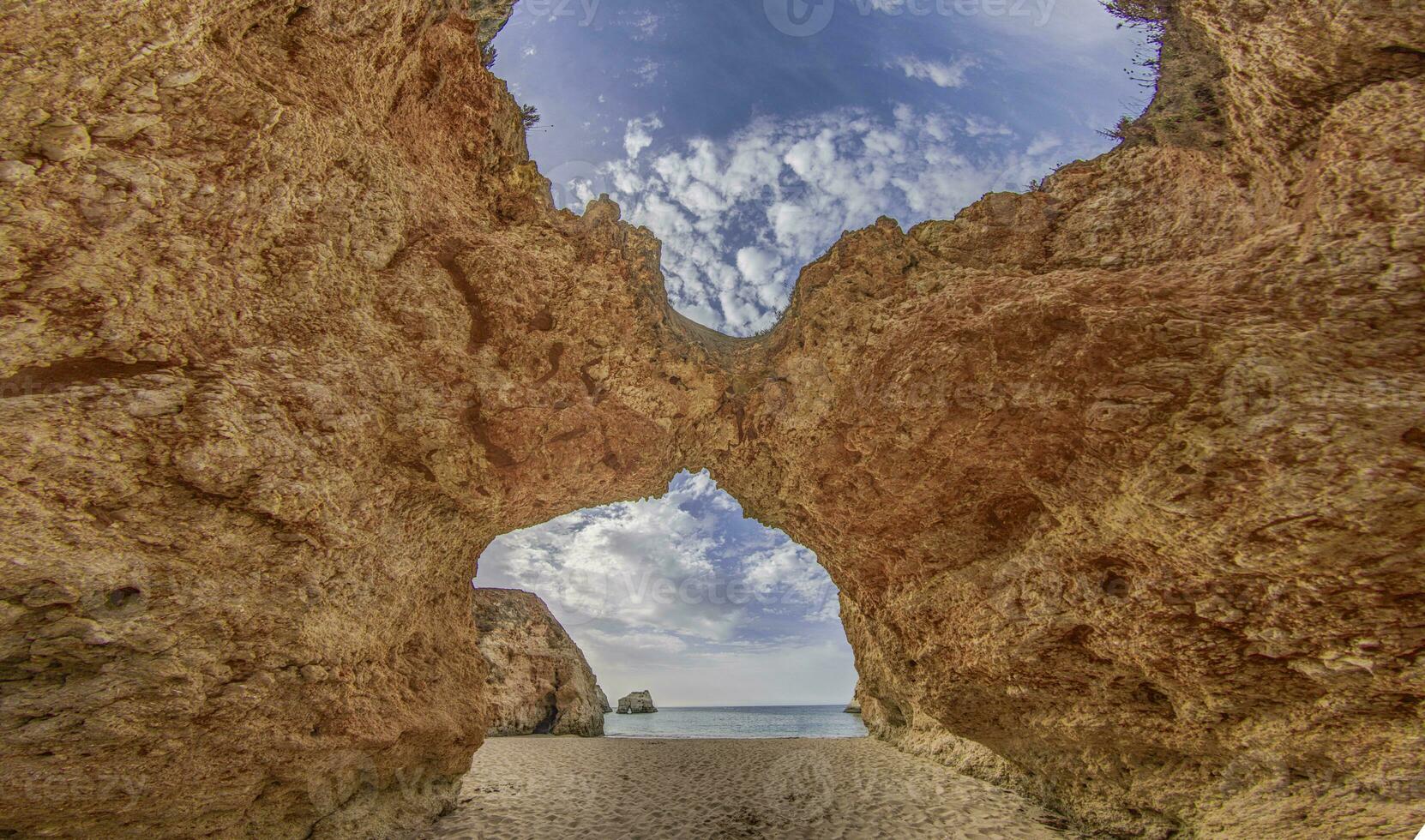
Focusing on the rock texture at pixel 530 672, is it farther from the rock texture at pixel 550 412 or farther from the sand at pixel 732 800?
the rock texture at pixel 550 412

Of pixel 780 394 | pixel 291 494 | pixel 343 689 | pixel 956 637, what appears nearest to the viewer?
pixel 291 494

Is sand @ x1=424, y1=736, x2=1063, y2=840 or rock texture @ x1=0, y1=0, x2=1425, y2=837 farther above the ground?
rock texture @ x1=0, y1=0, x2=1425, y2=837

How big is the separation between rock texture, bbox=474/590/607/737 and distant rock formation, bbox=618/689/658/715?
32266 mm

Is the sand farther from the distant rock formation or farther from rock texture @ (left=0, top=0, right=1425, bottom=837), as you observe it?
the distant rock formation

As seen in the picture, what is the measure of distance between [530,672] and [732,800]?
1407 cm

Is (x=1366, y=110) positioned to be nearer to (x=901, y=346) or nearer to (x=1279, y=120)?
(x=1279, y=120)

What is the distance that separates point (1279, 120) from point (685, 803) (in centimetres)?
1261

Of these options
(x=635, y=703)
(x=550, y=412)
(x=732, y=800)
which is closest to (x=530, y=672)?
(x=732, y=800)

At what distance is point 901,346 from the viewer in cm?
732

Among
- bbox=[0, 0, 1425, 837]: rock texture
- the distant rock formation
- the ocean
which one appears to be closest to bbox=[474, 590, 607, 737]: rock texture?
the ocean

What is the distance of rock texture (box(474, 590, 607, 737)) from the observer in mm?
20031

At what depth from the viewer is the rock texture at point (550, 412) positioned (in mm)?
4203

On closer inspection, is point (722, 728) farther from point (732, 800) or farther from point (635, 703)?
point (732, 800)

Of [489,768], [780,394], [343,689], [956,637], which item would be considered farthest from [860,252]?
[489,768]
